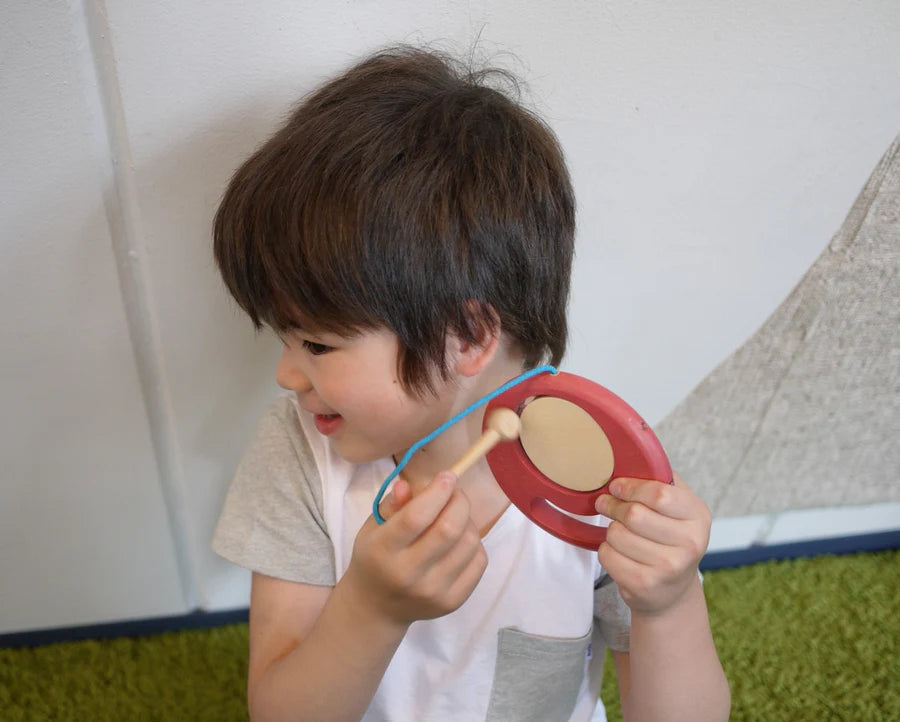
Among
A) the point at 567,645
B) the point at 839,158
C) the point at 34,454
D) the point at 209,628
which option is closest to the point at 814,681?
the point at 567,645

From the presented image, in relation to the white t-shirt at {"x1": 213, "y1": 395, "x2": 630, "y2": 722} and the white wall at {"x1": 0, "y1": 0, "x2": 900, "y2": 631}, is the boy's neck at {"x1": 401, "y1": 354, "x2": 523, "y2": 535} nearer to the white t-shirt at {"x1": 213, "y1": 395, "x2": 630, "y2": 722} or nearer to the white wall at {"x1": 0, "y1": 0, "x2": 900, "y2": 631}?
the white t-shirt at {"x1": 213, "y1": 395, "x2": 630, "y2": 722}

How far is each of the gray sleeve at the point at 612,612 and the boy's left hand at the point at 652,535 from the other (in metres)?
0.19

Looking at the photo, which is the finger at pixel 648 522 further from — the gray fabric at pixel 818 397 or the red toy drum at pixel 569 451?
the gray fabric at pixel 818 397

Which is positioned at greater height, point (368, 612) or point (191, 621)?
point (368, 612)

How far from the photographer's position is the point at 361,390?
0.60 meters

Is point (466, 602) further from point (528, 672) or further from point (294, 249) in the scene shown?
point (294, 249)

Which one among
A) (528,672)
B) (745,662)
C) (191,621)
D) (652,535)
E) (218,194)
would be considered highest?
(218,194)

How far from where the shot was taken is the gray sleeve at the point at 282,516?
28.7 inches

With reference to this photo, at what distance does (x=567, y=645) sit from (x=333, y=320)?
1.29ft

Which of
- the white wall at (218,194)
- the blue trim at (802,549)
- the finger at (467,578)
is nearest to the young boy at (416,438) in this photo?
the finger at (467,578)

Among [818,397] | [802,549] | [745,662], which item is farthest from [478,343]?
[802,549]

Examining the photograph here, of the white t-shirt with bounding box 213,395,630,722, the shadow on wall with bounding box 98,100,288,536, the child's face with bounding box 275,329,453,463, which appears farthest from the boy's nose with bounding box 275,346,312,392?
the shadow on wall with bounding box 98,100,288,536

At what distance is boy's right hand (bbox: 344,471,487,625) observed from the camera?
0.52m

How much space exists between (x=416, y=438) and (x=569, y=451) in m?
0.15
